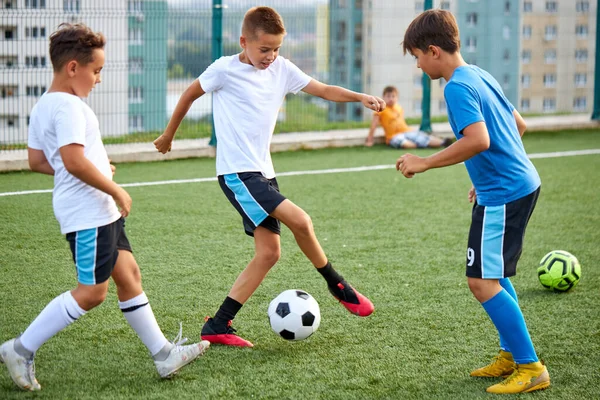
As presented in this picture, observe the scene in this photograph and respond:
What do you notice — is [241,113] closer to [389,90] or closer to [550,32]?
[389,90]

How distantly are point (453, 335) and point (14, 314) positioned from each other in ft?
8.08

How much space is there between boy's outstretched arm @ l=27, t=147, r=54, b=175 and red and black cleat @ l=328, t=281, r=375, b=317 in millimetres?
1617

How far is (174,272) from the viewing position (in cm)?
548

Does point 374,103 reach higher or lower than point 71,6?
lower

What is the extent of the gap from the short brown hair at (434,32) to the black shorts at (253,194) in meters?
1.07

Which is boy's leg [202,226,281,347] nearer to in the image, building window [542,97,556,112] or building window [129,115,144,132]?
building window [129,115,144,132]

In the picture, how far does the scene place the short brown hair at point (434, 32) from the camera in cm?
355

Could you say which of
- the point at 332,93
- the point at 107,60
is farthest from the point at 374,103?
the point at 107,60

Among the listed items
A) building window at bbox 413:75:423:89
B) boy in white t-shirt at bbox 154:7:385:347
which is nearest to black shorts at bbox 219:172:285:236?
boy in white t-shirt at bbox 154:7:385:347

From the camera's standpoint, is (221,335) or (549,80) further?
(549,80)

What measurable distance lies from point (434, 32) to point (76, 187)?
1699 mm

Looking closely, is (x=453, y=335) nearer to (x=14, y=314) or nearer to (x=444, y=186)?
(x=14, y=314)

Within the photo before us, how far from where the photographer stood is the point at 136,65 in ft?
33.7

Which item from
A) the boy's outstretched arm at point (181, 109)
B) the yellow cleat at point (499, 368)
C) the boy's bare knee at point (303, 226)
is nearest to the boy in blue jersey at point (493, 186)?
the yellow cleat at point (499, 368)
